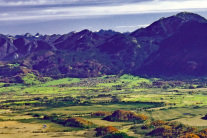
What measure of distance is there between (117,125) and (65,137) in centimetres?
3066

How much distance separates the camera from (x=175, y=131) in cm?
15662

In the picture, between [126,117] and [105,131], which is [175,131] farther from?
[126,117]

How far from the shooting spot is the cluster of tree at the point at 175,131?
147025 millimetres

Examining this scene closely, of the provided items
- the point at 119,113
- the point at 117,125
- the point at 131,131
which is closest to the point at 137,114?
the point at 119,113

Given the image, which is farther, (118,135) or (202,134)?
(202,134)

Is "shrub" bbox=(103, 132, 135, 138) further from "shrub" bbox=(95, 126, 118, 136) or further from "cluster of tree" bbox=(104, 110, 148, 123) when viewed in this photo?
"cluster of tree" bbox=(104, 110, 148, 123)

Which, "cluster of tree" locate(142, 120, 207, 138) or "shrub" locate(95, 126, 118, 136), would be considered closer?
"cluster of tree" locate(142, 120, 207, 138)

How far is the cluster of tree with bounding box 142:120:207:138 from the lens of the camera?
482 ft

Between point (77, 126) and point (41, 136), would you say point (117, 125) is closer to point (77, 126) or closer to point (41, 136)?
point (77, 126)

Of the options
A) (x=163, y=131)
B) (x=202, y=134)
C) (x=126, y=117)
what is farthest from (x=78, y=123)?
(x=202, y=134)

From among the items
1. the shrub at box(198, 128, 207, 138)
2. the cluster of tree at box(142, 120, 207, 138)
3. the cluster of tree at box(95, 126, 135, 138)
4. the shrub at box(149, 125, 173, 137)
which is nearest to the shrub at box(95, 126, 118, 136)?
the cluster of tree at box(95, 126, 135, 138)

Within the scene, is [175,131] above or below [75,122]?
below

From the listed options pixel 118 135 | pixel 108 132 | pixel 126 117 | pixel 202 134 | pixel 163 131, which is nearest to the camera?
pixel 118 135

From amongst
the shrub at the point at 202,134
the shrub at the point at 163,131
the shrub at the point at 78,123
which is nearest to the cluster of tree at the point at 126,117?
the shrub at the point at 78,123
